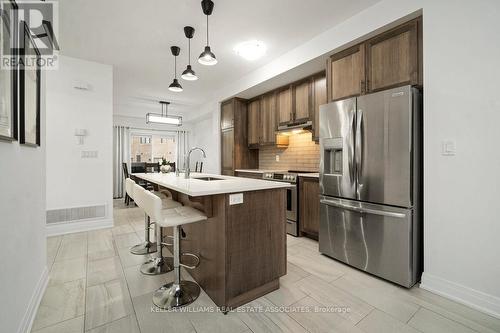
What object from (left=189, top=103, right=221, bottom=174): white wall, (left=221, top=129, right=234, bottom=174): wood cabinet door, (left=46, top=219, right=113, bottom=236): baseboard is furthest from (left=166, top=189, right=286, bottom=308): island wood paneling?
(left=189, top=103, right=221, bottom=174): white wall

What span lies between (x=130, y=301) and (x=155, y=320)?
368 millimetres

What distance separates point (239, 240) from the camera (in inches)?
68.4

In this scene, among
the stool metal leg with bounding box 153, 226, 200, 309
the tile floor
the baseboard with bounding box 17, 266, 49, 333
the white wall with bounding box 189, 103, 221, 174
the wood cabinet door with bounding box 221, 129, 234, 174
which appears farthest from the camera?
the white wall with bounding box 189, 103, 221, 174

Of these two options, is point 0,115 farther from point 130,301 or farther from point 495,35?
point 495,35

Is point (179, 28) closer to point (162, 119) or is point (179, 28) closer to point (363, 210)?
point (363, 210)

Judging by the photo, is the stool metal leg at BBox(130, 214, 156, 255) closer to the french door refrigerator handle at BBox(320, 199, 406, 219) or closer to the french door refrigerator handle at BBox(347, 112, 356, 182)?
the french door refrigerator handle at BBox(320, 199, 406, 219)

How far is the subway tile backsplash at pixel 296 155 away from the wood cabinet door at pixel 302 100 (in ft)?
1.53

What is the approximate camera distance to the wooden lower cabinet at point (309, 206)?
3.12 metres

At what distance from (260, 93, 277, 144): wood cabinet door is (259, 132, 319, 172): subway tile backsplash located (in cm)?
38

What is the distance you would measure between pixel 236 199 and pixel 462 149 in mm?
1826

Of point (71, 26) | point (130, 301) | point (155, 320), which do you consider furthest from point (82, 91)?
point (155, 320)

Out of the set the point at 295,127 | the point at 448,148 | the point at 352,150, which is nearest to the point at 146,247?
the point at 352,150

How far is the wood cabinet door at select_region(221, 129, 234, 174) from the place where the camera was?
15.8 feet

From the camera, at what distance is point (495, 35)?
164 cm
